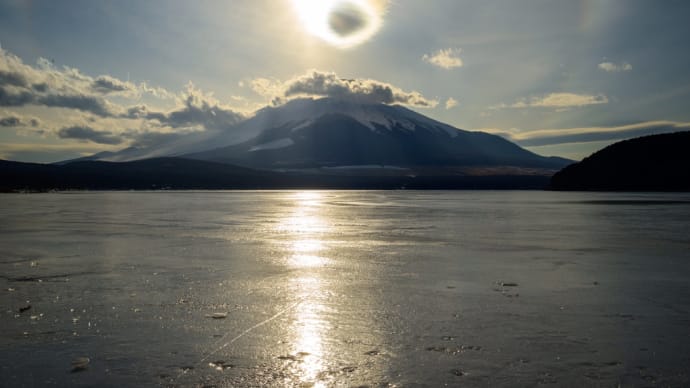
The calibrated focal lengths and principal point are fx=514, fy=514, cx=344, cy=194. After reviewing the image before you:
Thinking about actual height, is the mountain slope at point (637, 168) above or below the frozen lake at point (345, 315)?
above

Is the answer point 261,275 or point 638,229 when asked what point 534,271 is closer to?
point 261,275

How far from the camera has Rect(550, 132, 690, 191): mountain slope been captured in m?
119

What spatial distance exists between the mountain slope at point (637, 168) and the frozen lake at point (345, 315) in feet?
379

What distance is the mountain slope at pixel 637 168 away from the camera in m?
119

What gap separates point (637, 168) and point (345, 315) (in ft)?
455

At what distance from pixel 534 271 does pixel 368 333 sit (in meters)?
7.89

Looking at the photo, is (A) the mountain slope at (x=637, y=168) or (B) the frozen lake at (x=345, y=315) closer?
(B) the frozen lake at (x=345, y=315)

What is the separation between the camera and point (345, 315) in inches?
387

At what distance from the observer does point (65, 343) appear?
8094mm

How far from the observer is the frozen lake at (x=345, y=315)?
6918 mm

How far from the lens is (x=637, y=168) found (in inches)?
5022

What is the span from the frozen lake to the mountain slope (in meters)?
116

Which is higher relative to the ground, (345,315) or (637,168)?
(637,168)

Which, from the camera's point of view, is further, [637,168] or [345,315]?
[637,168]
